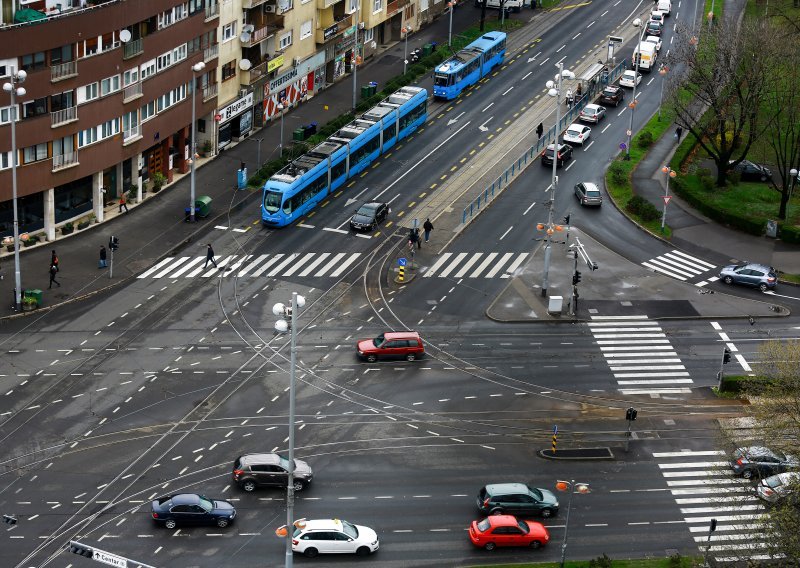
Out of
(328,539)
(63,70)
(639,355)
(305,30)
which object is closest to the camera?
(328,539)

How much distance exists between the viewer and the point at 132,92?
110625mm

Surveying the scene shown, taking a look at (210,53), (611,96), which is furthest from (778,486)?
(611,96)

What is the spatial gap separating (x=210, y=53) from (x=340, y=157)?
14.6m

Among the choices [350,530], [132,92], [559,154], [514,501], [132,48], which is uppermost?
[132,48]

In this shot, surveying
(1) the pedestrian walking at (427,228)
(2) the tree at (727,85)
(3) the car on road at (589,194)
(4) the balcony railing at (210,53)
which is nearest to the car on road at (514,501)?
(1) the pedestrian walking at (427,228)

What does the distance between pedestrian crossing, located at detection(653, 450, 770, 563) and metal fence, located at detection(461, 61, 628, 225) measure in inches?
1135

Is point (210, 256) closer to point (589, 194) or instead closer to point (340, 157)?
point (340, 157)

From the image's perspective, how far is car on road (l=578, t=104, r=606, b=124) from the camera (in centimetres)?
13825

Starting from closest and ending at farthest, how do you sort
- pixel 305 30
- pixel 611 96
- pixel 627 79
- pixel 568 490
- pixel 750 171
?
1. pixel 568 490
2. pixel 750 171
3. pixel 305 30
4. pixel 611 96
5. pixel 627 79

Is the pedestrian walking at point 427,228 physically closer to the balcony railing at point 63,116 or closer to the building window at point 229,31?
the building window at point 229,31

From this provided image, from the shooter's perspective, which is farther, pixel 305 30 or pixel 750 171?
pixel 305 30

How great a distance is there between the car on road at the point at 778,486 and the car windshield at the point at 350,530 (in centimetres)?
2185

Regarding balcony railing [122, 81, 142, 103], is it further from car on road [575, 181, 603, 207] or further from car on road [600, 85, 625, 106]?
car on road [600, 85, 625, 106]

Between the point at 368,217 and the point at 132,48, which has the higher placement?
the point at 132,48
